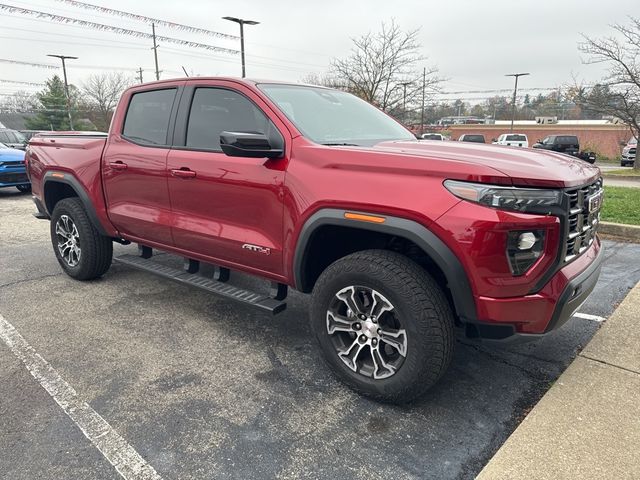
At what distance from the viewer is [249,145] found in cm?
295

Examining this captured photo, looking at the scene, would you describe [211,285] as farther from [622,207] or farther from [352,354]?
[622,207]

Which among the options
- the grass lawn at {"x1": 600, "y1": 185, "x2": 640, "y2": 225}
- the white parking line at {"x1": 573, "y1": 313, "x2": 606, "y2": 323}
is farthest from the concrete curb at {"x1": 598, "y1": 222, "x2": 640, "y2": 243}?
the white parking line at {"x1": 573, "y1": 313, "x2": 606, "y2": 323}

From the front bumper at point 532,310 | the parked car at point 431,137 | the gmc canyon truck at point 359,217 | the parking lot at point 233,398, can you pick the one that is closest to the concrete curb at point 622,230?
the parking lot at point 233,398

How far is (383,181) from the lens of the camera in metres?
2.65

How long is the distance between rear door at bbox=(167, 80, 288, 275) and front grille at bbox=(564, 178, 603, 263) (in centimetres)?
165

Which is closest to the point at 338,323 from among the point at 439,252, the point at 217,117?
the point at 439,252

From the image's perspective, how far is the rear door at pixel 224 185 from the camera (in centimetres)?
323

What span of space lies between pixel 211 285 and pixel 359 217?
1.56 metres

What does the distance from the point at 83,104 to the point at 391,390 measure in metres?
61.7

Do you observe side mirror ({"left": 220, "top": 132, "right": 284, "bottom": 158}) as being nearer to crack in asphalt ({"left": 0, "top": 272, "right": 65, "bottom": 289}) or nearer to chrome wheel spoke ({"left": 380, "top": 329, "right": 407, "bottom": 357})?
chrome wheel spoke ({"left": 380, "top": 329, "right": 407, "bottom": 357})

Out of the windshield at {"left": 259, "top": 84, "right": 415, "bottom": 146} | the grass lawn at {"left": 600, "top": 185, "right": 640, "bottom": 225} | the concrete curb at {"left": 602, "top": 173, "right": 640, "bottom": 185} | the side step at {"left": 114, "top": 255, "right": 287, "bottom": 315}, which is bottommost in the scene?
the concrete curb at {"left": 602, "top": 173, "right": 640, "bottom": 185}

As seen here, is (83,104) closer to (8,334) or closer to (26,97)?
(26,97)

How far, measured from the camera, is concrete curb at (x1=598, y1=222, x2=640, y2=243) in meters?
6.54

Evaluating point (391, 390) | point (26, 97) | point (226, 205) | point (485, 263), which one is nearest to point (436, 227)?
point (485, 263)
